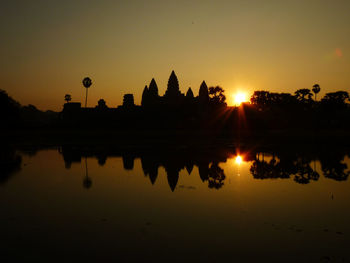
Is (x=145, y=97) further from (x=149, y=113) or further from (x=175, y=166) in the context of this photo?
(x=175, y=166)

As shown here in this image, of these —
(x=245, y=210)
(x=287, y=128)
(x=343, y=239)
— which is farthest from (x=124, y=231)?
(x=287, y=128)

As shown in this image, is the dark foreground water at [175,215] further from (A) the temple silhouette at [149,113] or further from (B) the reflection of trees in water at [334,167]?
(A) the temple silhouette at [149,113]

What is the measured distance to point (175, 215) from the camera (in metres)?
9.52

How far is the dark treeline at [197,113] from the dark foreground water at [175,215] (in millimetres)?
39889

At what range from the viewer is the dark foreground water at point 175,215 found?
270 inches

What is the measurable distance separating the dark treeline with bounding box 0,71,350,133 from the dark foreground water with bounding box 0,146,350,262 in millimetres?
39889

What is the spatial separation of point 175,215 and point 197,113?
56187 mm

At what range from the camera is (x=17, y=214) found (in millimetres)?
9508

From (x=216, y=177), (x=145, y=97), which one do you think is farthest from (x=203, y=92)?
(x=216, y=177)

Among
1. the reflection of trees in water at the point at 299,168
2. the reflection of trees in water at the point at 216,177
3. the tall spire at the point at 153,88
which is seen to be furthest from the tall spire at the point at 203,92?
the reflection of trees in water at the point at 216,177

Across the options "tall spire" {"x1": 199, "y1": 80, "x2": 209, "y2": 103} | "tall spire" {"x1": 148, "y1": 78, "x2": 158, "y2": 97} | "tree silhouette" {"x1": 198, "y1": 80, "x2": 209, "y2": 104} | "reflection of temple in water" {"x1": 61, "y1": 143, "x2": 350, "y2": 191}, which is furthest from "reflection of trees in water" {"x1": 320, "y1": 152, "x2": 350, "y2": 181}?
"tall spire" {"x1": 199, "y1": 80, "x2": 209, "y2": 103}

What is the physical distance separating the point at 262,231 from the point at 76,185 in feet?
28.2

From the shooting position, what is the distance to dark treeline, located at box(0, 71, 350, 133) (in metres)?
57.9

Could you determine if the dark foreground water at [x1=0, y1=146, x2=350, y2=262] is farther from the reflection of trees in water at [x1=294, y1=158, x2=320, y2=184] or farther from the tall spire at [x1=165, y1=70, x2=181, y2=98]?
the tall spire at [x1=165, y1=70, x2=181, y2=98]
